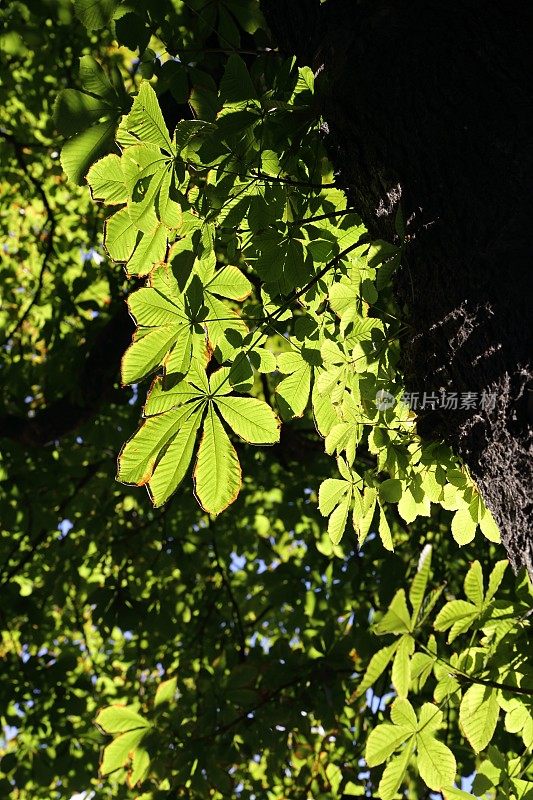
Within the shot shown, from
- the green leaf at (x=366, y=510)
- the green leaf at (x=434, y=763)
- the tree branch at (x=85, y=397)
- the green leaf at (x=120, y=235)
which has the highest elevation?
the tree branch at (x=85, y=397)

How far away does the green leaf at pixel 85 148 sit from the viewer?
1.28 metres

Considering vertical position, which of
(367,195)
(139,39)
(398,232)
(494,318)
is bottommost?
(494,318)

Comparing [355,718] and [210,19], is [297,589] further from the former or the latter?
[210,19]

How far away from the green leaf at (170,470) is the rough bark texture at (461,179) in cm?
40

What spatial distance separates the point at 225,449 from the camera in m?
1.12

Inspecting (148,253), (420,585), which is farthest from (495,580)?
(148,253)

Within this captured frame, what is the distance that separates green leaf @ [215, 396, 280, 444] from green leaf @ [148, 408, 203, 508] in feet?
0.27

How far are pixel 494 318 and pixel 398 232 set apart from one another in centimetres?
19

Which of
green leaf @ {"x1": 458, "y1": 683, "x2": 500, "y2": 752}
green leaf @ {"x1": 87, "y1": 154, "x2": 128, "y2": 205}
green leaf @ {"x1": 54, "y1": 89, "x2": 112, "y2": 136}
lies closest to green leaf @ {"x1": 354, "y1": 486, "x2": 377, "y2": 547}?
green leaf @ {"x1": 458, "y1": 683, "x2": 500, "y2": 752}

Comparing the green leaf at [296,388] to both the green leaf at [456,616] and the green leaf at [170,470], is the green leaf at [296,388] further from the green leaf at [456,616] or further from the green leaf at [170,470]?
the green leaf at [456,616]

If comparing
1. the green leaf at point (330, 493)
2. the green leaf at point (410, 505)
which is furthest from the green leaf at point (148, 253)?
the green leaf at point (410, 505)

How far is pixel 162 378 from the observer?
1121mm

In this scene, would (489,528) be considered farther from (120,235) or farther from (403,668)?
(120,235)

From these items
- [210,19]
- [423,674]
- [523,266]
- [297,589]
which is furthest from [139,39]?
[297,589]
